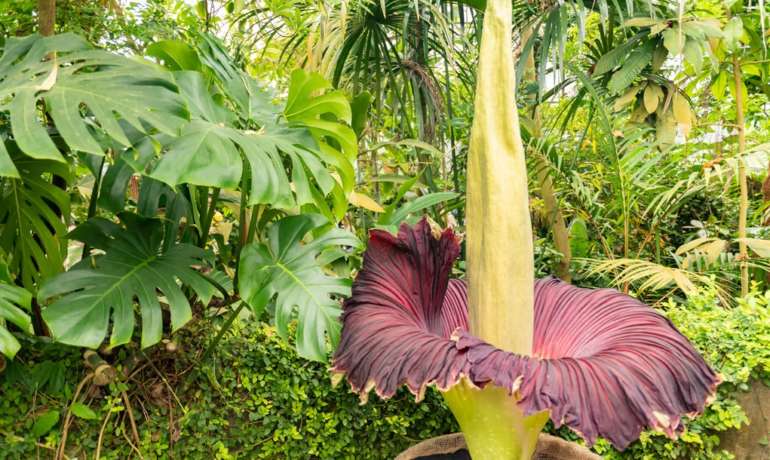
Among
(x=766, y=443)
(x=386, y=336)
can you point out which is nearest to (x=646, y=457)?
(x=766, y=443)

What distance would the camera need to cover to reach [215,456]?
1.44 meters

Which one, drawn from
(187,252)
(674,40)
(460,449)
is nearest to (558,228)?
(674,40)

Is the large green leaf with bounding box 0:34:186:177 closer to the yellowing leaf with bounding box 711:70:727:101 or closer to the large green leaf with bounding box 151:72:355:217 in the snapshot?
the large green leaf with bounding box 151:72:355:217

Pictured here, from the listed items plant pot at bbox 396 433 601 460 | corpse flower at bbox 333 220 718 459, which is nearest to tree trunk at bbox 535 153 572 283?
corpse flower at bbox 333 220 718 459

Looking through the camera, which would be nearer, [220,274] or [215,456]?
[220,274]

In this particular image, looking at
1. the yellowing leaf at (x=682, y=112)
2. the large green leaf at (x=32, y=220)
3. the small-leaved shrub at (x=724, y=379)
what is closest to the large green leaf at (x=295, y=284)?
the large green leaf at (x=32, y=220)

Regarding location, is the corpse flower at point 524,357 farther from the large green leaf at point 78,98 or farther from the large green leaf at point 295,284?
the large green leaf at point 78,98

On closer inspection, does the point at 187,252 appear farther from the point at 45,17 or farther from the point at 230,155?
the point at 45,17

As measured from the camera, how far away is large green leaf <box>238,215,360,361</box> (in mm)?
1191

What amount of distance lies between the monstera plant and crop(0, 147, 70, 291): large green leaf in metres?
0.75

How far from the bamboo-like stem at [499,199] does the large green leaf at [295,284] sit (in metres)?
0.32

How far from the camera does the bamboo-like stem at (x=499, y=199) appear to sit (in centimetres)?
105

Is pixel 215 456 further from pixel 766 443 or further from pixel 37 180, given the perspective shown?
pixel 766 443

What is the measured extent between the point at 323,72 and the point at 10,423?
4.47 ft
